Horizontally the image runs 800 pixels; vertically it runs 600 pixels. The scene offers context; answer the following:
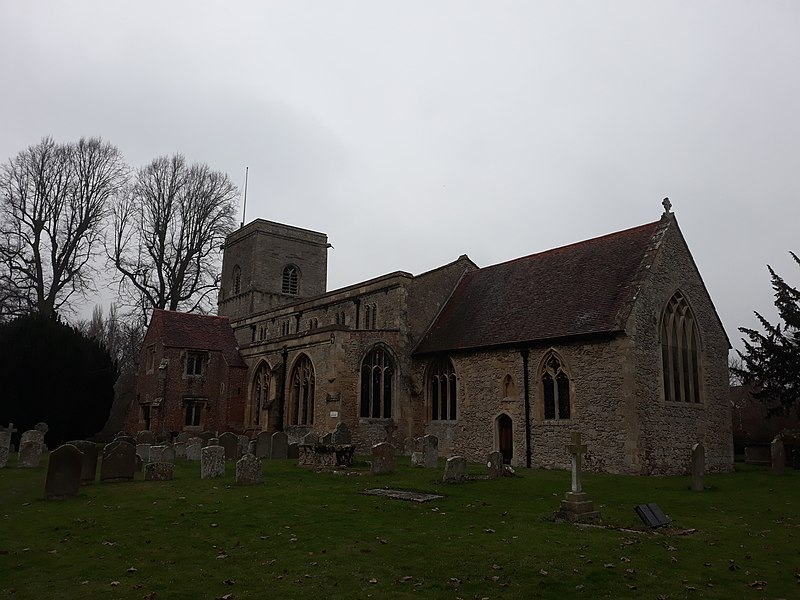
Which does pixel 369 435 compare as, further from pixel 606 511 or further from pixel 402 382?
pixel 606 511

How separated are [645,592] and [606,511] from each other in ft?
16.3

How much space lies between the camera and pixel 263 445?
22250 millimetres

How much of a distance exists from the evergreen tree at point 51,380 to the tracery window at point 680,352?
76.9 feet

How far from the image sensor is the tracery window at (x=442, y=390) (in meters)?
23.3

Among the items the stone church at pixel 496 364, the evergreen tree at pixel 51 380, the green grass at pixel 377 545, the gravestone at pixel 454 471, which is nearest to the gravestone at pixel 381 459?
the gravestone at pixel 454 471

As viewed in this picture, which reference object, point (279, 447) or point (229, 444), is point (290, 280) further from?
point (229, 444)

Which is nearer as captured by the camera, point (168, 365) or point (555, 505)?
point (555, 505)

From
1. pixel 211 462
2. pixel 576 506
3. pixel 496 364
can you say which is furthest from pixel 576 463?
pixel 496 364

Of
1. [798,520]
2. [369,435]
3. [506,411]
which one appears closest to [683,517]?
[798,520]

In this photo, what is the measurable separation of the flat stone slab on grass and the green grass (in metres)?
0.29

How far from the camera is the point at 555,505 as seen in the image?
11.8 m

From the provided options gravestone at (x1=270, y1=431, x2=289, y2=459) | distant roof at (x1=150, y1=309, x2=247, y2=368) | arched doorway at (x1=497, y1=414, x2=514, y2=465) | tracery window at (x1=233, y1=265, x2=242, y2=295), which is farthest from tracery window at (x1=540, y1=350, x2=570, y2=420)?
tracery window at (x1=233, y1=265, x2=242, y2=295)

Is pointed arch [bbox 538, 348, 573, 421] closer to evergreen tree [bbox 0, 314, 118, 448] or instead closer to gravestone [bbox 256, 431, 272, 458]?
gravestone [bbox 256, 431, 272, 458]

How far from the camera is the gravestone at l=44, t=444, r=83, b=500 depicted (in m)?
11.8
